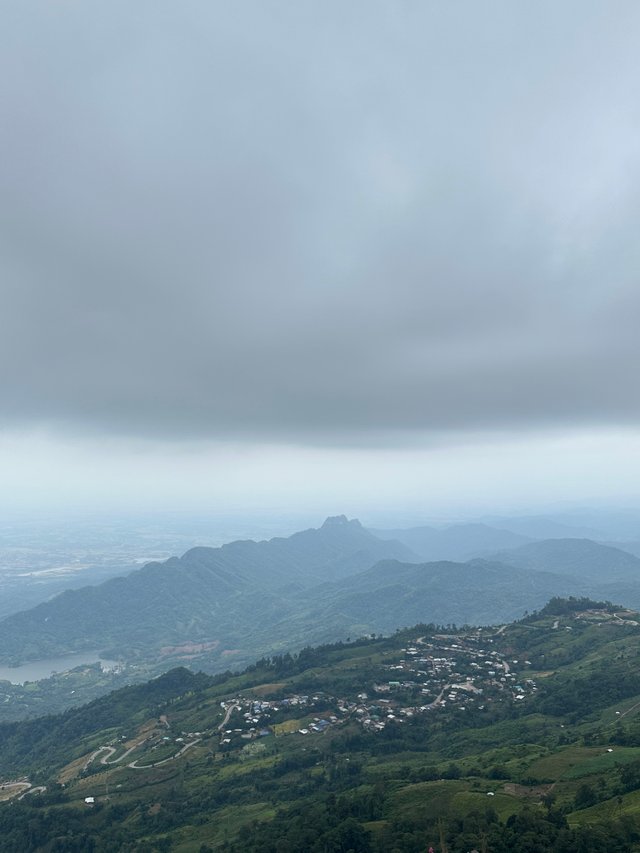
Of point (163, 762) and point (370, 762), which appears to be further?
point (163, 762)

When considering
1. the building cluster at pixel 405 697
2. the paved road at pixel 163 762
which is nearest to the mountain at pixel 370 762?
the paved road at pixel 163 762

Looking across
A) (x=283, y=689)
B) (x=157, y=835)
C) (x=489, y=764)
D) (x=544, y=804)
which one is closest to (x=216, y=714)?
(x=283, y=689)

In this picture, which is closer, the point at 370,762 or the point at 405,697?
the point at 370,762

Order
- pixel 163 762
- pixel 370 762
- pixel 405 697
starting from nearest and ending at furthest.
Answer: pixel 370 762 → pixel 163 762 → pixel 405 697

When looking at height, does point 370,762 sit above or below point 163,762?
above

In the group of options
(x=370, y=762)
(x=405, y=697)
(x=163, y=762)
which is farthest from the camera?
(x=405, y=697)

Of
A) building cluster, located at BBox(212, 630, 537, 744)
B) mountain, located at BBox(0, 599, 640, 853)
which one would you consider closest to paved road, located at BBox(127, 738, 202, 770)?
mountain, located at BBox(0, 599, 640, 853)

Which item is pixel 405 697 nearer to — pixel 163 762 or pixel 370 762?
pixel 370 762

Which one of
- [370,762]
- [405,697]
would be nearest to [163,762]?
[370,762]

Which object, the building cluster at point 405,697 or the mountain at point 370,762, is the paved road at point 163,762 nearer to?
the mountain at point 370,762
